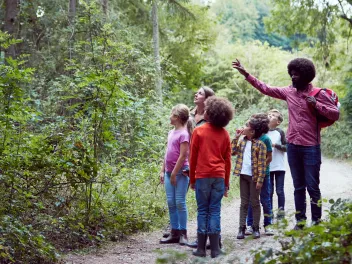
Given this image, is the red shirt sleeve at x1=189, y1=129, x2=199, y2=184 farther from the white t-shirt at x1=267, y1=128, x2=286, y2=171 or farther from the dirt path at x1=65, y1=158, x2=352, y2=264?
the white t-shirt at x1=267, y1=128, x2=286, y2=171

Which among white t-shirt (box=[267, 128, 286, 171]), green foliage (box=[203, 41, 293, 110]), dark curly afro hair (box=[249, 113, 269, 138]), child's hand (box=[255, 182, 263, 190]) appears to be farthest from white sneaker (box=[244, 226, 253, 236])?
green foliage (box=[203, 41, 293, 110])

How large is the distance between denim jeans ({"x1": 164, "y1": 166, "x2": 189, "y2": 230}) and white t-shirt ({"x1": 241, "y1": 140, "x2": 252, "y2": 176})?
0.84 metres

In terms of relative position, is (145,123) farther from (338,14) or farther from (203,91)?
(338,14)

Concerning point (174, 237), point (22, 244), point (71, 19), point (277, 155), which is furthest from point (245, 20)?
point (22, 244)

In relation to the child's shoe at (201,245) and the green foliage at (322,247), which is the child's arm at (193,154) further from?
the green foliage at (322,247)

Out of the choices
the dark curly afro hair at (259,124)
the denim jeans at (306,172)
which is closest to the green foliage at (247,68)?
→ the dark curly afro hair at (259,124)

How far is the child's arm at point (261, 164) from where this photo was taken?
702cm

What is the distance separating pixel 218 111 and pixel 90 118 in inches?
78.5

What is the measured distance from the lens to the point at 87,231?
6.46 meters

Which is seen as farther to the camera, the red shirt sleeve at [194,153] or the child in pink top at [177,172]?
the child in pink top at [177,172]

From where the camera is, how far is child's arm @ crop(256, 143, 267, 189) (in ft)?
23.0

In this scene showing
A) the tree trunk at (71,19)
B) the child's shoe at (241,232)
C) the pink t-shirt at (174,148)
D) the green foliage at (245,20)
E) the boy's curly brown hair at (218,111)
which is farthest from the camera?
the green foliage at (245,20)

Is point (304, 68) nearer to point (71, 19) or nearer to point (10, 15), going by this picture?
point (10, 15)

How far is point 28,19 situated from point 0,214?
1435 cm
